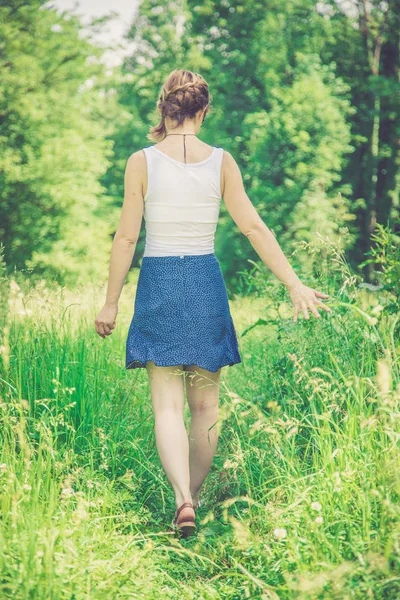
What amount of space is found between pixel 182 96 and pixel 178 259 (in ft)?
2.40

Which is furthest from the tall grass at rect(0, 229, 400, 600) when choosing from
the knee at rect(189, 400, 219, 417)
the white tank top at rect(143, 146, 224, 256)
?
the white tank top at rect(143, 146, 224, 256)

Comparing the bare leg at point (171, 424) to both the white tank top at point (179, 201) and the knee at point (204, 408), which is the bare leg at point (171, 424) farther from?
the white tank top at point (179, 201)

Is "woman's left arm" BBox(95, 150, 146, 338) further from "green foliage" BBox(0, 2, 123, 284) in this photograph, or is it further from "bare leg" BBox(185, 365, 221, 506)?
"green foliage" BBox(0, 2, 123, 284)

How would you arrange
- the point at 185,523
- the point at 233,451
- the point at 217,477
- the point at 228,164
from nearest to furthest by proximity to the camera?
the point at 185,523 → the point at 228,164 → the point at 233,451 → the point at 217,477

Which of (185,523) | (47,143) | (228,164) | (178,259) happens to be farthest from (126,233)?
(47,143)

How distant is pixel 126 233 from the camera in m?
2.95

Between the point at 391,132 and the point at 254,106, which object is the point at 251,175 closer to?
the point at 254,106

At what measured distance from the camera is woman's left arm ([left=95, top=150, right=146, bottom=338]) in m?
2.91

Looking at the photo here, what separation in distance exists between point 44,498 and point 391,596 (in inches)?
54.5

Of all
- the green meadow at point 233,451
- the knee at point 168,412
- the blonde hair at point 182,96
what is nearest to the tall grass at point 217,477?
the green meadow at point 233,451

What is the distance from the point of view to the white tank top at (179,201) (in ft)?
9.54

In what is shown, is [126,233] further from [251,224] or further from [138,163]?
[251,224]

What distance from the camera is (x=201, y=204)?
9.68ft

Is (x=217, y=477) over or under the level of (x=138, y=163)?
under
